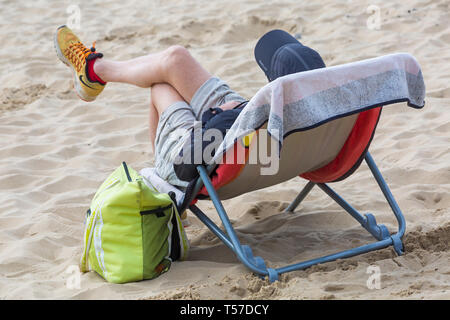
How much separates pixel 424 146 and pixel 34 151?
235 cm

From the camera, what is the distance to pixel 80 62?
3648 mm

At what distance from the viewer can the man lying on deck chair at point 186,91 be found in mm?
2648

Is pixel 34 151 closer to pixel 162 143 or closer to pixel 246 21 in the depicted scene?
pixel 162 143

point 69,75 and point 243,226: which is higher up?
point 69,75

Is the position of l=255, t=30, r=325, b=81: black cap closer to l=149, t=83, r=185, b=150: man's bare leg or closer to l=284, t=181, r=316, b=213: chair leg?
l=149, t=83, r=185, b=150: man's bare leg

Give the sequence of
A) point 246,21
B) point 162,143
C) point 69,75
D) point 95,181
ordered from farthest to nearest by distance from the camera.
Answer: point 246,21 → point 69,75 → point 95,181 → point 162,143

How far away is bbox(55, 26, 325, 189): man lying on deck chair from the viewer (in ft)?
8.69

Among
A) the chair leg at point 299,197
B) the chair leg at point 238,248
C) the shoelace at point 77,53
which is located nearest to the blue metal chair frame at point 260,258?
the chair leg at point 238,248

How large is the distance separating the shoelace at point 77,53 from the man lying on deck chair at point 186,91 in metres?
0.29

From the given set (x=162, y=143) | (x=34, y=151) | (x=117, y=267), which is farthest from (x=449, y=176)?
(x=34, y=151)

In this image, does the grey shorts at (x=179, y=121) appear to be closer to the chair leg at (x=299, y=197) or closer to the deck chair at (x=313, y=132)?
the deck chair at (x=313, y=132)

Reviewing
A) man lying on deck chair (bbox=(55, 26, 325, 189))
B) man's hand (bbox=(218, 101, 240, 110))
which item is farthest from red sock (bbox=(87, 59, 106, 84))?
man's hand (bbox=(218, 101, 240, 110))

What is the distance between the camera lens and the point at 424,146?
3785 millimetres

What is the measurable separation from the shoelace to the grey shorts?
0.90 meters
